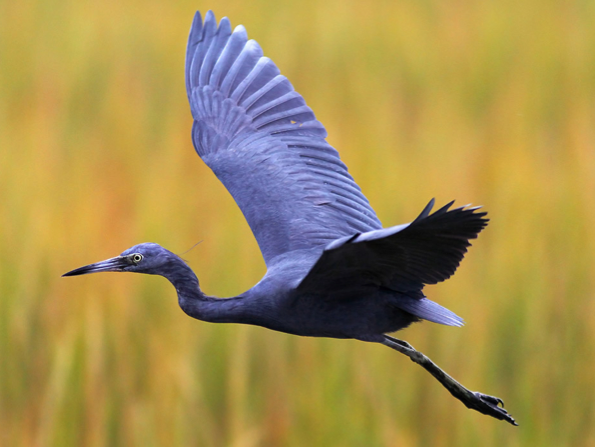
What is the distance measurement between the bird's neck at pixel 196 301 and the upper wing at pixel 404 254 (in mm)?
251

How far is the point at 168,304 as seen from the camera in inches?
117

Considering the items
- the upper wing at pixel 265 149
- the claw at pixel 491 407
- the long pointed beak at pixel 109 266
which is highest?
the upper wing at pixel 265 149

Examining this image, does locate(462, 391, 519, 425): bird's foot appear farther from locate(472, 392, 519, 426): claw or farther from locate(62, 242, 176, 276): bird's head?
Result: locate(62, 242, 176, 276): bird's head

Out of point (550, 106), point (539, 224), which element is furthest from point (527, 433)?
point (550, 106)

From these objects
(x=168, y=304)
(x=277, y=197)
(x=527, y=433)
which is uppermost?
(x=277, y=197)

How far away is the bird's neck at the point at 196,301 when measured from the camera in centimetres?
221

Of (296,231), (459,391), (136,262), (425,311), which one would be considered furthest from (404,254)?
(459,391)

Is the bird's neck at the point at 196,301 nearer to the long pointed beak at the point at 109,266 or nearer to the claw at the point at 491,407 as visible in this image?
the long pointed beak at the point at 109,266

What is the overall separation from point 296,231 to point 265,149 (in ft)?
1.32

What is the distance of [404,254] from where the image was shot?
6.41 feet

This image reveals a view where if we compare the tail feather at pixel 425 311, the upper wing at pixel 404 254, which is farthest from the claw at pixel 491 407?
the upper wing at pixel 404 254

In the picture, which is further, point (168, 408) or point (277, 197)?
point (168, 408)

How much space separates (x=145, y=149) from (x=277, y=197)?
130cm

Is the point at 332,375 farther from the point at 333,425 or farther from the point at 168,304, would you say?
the point at 168,304
